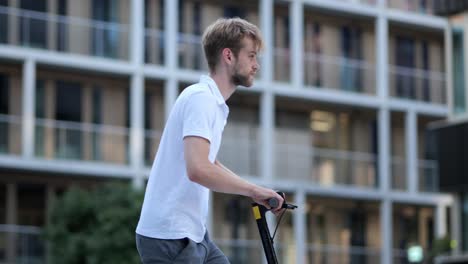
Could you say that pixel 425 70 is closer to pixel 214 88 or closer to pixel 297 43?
pixel 297 43

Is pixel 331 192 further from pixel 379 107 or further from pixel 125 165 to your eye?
A: pixel 125 165

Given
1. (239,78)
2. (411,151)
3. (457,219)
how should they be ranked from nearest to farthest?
1. (239,78)
2. (457,219)
3. (411,151)

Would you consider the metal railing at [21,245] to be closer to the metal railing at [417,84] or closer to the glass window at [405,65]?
the metal railing at [417,84]

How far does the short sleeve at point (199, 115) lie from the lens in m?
5.68

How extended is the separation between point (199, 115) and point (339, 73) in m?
37.0

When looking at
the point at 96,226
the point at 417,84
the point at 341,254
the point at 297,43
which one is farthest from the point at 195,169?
the point at 417,84

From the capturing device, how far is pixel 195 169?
561 cm

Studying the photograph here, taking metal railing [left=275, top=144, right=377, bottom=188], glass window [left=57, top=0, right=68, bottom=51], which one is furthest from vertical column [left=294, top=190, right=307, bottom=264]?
glass window [left=57, top=0, right=68, bottom=51]

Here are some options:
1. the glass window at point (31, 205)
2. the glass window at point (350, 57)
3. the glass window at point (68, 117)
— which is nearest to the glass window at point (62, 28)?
the glass window at point (68, 117)

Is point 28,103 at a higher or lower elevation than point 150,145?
higher

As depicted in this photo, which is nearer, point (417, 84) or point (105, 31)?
point (105, 31)

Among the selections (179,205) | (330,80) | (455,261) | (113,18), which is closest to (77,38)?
(113,18)

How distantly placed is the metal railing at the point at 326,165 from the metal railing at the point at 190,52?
13.2ft

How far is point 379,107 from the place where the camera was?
42656 mm
